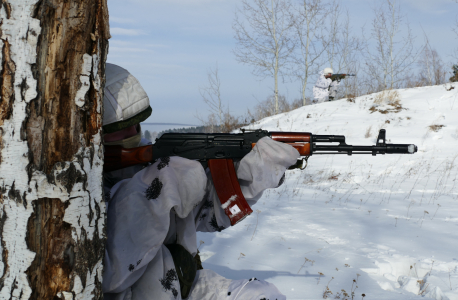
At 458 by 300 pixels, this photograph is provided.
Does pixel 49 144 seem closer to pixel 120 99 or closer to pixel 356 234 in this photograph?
pixel 120 99

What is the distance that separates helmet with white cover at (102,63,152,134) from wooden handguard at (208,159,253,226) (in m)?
0.55

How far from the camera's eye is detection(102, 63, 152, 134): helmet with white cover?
1481 mm

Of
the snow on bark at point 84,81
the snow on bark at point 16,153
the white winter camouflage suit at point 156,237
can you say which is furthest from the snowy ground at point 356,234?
the snow on bark at point 84,81

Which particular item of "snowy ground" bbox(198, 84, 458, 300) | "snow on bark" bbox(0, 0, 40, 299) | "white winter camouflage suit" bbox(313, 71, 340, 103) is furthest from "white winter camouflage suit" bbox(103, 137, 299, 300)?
"white winter camouflage suit" bbox(313, 71, 340, 103)

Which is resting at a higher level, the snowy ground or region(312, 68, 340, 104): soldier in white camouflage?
region(312, 68, 340, 104): soldier in white camouflage

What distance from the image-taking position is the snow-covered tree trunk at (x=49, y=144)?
0.99 m

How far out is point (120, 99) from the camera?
4.95 ft

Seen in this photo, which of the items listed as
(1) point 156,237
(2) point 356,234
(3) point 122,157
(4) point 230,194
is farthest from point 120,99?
(2) point 356,234

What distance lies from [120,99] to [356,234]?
2944mm

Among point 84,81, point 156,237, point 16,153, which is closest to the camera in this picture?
point 16,153

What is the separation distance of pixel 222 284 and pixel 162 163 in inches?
27.1

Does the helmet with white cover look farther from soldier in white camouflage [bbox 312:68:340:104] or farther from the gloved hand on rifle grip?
soldier in white camouflage [bbox 312:68:340:104]

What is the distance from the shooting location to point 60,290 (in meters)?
1.11

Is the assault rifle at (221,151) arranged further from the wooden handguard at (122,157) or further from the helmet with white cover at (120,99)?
the helmet with white cover at (120,99)
